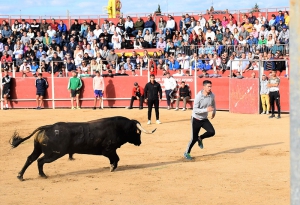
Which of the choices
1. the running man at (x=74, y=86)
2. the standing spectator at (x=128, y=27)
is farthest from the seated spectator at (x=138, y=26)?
the running man at (x=74, y=86)

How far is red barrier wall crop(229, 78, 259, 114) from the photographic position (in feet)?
67.5

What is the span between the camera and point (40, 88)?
79.0 ft

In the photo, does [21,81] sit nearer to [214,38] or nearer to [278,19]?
[214,38]

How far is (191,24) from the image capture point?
28016 mm

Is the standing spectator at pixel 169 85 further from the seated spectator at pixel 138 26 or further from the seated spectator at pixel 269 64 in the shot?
the seated spectator at pixel 138 26

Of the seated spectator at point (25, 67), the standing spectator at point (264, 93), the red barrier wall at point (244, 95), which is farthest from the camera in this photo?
the seated spectator at point (25, 67)

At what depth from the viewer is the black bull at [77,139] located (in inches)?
371

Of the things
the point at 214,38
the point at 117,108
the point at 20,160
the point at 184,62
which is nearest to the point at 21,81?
the point at 117,108

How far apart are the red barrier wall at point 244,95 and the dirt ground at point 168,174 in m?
4.01

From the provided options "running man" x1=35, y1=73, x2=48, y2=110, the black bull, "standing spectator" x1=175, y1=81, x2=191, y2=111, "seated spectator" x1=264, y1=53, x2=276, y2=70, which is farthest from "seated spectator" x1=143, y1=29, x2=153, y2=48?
the black bull

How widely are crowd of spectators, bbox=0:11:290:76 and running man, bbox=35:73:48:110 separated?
1.00m

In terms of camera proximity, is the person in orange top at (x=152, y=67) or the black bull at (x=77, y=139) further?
the person in orange top at (x=152, y=67)

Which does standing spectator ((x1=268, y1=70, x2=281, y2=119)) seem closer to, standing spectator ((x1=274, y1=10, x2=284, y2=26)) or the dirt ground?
the dirt ground

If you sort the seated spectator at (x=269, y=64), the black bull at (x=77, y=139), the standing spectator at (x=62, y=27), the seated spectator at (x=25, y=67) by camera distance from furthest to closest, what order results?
the standing spectator at (x=62, y=27), the seated spectator at (x=25, y=67), the seated spectator at (x=269, y=64), the black bull at (x=77, y=139)
